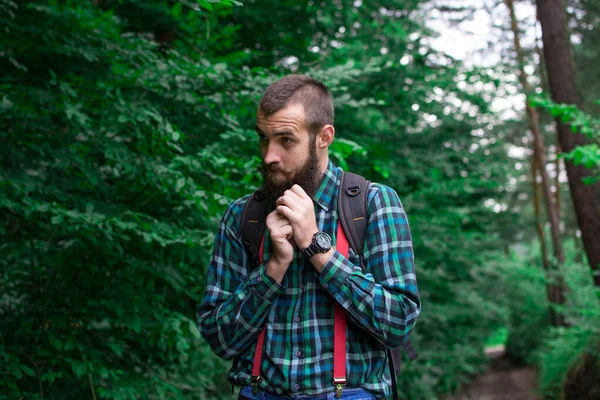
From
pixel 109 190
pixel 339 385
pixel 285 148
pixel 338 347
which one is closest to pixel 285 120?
pixel 285 148

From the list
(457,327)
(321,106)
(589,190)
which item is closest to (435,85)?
(589,190)

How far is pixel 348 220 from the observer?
2158mm

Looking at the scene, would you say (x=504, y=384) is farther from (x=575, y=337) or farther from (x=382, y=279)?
(x=382, y=279)

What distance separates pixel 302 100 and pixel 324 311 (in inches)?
31.6

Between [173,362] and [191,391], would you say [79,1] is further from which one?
[191,391]

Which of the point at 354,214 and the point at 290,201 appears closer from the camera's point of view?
the point at 290,201

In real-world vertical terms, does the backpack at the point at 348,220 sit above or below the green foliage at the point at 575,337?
above

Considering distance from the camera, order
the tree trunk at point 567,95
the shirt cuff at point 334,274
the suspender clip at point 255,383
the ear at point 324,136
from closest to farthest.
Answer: the shirt cuff at point 334,274 → the suspender clip at point 255,383 → the ear at point 324,136 → the tree trunk at point 567,95

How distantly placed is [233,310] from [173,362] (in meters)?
3.17

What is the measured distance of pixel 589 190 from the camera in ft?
29.3

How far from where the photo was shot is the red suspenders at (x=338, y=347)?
6.66 ft

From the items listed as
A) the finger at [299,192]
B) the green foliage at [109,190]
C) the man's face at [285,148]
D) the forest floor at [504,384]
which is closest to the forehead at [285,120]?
the man's face at [285,148]

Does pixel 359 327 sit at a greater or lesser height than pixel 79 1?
lesser

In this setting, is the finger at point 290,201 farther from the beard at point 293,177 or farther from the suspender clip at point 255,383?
the suspender clip at point 255,383
